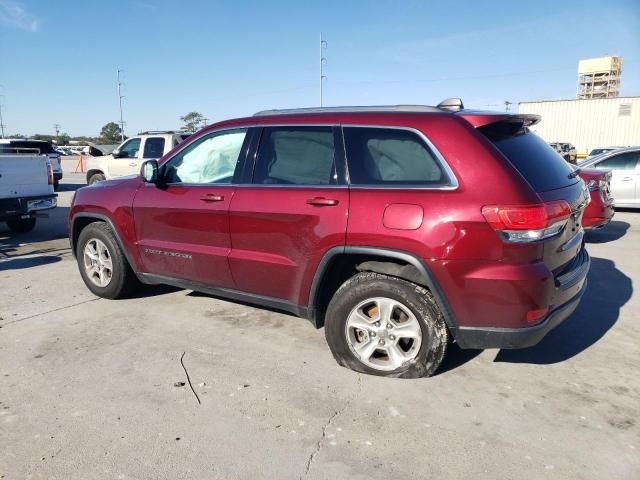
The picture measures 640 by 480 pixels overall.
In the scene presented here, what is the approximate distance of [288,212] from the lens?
11.9 ft

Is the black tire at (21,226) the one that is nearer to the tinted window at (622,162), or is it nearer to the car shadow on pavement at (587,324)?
the car shadow on pavement at (587,324)

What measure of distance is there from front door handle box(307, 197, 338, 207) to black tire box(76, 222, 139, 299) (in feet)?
7.72

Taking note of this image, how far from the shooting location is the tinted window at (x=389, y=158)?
3.24 m

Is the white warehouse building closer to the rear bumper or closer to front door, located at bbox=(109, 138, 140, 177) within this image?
front door, located at bbox=(109, 138, 140, 177)

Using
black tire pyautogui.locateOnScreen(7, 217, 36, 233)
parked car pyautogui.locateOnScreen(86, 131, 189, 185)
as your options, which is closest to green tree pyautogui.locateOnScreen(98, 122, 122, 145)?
parked car pyautogui.locateOnScreen(86, 131, 189, 185)

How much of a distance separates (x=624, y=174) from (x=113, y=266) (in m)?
10.8

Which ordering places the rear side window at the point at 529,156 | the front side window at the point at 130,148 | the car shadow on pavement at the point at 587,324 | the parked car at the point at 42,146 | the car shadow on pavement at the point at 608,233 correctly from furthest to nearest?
the parked car at the point at 42,146 < the front side window at the point at 130,148 < the car shadow on pavement at the point at 608,233 < the car shadow on pavement at the point at 587,324 < the rear side window at the point at 529,156

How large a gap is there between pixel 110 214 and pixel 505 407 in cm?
381

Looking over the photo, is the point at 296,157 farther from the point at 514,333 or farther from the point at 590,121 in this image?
the point at 590,121

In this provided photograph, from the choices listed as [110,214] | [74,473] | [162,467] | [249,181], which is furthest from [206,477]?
[110,214]

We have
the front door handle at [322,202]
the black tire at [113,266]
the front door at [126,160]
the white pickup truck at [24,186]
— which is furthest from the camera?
the front door at [126,160]

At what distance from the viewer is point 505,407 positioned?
3.13 m

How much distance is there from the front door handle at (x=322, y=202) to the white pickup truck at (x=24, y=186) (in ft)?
21.6

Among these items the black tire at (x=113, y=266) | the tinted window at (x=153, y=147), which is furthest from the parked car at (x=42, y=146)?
the black tire at (x=113, y=266)
